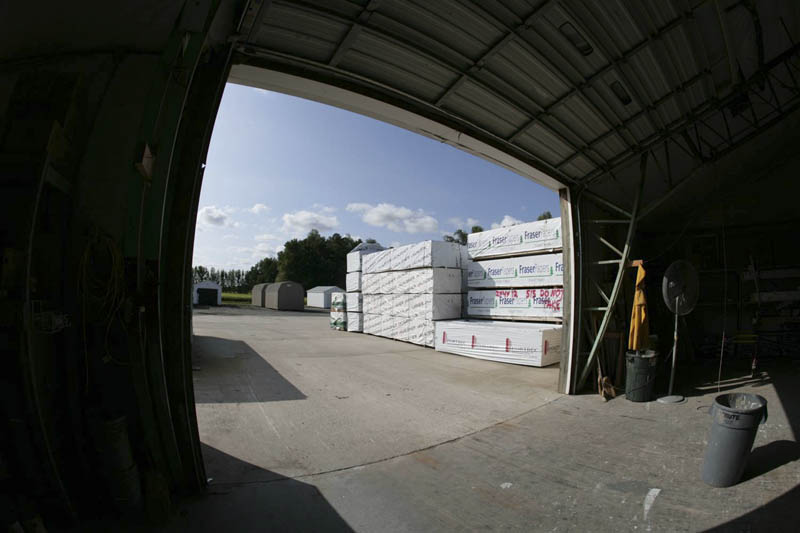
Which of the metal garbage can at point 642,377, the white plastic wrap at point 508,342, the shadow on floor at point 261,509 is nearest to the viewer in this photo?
the shadow on floor at point 261,509

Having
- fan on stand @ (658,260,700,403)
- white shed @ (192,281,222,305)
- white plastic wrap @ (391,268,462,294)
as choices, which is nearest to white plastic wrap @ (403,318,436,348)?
white plastic wrap @ (391,268,462,294)

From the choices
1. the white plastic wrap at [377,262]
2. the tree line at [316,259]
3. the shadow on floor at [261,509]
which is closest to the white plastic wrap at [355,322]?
the white plastic wrap at [377,262]

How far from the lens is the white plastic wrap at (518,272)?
32.3ft

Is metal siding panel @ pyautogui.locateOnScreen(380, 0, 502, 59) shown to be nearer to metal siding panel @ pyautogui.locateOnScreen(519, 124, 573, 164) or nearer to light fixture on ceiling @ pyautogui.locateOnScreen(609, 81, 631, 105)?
metal siding panel @ pyautogui.locateOnScreen(519, 124, 573, 164)

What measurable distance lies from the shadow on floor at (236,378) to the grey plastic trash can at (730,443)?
18.1 feet

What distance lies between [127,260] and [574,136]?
600cm

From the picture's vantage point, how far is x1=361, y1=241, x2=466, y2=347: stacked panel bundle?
12.5m

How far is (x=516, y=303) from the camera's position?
10844 mm

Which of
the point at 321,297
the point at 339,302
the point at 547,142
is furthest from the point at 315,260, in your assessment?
the point at 547,142

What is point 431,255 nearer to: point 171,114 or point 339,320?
point 339,320

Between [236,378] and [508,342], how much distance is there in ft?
22.0

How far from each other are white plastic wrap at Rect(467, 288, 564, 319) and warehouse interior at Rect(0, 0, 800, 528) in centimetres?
466

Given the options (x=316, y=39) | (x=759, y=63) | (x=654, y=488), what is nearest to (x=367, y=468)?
(x=654, y=488)

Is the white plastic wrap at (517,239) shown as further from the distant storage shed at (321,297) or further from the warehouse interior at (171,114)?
the distant storage shed at (321,297)
